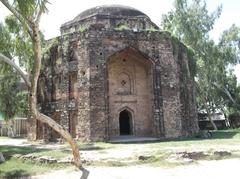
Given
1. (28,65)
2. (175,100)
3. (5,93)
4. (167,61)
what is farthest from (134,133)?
(5,93)

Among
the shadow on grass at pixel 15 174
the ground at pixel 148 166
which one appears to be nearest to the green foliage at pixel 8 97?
the ground at pixel 148 166

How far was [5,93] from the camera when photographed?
21.7 m

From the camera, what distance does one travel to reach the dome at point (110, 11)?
21.8 m

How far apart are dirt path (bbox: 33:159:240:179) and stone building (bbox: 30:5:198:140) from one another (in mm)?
7600

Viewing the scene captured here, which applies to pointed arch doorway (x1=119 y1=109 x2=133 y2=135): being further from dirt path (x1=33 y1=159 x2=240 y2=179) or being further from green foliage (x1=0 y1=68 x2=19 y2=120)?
dirt path (x1=33 y1=159 x2=240 y2=179)

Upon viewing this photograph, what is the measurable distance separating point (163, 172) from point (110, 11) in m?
15.8

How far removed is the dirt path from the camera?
7797mm

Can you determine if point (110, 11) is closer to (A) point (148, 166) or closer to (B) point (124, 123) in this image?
(B) point (124, 123)

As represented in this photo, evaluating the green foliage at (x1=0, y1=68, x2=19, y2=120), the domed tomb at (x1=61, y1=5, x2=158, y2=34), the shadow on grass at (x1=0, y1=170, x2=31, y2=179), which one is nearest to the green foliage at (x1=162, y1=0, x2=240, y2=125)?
the domed tomb at (x1=61, y1=5, x2=158, y2=34)

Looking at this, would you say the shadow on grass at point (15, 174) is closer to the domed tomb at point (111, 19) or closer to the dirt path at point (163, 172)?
the dirt path at point (163, 172)

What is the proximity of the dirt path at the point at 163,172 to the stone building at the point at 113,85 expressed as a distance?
760 centimetres

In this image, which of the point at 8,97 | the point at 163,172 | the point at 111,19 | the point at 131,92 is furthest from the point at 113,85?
the point at 163,172

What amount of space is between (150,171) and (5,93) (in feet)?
52.6

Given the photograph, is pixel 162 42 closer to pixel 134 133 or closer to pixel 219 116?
pixel 134 133
